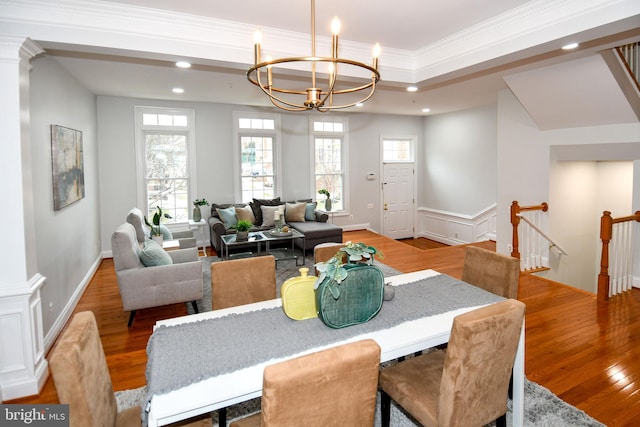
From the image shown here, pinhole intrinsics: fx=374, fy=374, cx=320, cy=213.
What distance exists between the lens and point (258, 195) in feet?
24.7

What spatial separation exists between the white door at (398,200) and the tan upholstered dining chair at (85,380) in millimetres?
7447

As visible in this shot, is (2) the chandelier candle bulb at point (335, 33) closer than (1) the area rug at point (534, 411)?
Yes

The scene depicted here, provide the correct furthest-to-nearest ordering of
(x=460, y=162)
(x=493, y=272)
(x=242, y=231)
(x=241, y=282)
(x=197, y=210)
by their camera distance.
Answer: (x=460, y=162) < (x=197, y=210) < (x=242, y=231) < (x=493, y=272) < (x=241, y=282)

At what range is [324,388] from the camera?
4.30 ft

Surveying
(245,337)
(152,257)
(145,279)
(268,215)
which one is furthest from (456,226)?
(245,337)

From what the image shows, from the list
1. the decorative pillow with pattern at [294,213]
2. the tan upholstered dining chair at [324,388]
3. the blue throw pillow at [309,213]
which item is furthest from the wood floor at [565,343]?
the blue throw pillow at [309,213]

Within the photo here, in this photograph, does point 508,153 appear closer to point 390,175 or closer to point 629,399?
point 390,175

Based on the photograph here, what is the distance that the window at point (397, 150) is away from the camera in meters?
8.68

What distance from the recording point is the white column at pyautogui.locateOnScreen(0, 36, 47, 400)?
2.54m

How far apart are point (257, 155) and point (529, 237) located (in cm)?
497

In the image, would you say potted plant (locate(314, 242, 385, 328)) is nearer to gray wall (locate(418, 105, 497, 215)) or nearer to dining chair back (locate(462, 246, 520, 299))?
dining chair back (locate(462, 246, 520, 299))

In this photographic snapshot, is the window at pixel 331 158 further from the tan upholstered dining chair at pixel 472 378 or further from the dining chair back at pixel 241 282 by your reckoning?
the tan upholstered dining chair at pixel 472 378

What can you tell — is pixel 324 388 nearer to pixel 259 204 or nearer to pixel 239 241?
pixel 239 241


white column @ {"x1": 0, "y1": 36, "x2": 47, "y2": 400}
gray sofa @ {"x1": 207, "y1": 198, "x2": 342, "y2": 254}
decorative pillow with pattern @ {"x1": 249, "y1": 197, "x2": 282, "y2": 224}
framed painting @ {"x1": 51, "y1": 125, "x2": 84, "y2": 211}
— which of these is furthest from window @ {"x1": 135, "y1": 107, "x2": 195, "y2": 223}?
white column @ {"x1": 0, "y1": 36, "x2": 47, "y2": 400}
